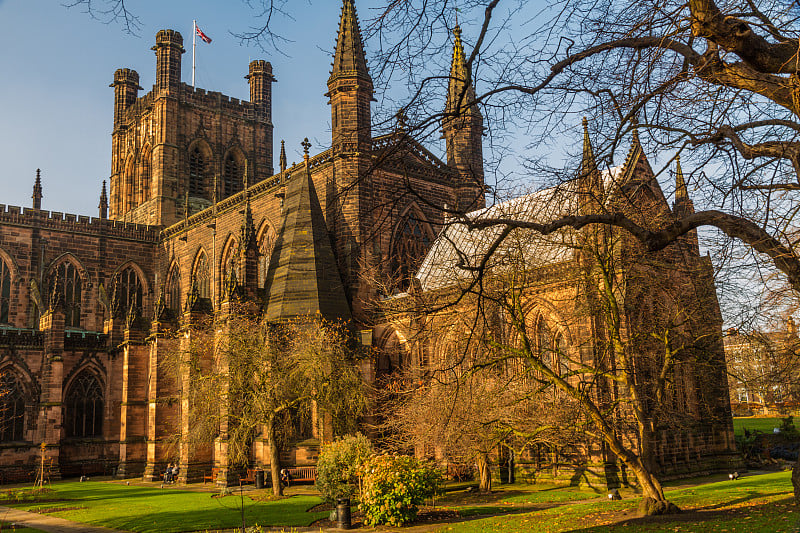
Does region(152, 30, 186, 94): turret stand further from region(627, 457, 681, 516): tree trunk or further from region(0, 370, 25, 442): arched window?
region(627, 457, 681, 516): tree trunk

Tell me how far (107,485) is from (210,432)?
36.7ft

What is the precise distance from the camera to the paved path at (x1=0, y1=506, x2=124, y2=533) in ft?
61.8

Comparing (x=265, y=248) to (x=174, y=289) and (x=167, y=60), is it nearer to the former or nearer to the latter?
(x=174, y=289)

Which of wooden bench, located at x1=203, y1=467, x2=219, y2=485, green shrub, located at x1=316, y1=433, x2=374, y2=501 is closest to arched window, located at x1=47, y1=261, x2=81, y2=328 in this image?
wooden bench, located at x1=203, y1=467, x2=219, y2=485

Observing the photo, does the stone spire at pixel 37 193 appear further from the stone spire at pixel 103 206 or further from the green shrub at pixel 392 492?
the green shrub at pixel 392 492

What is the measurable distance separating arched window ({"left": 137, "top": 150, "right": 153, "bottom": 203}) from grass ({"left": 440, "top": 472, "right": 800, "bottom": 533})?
45.6 metres

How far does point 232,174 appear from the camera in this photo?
5612 centimetres

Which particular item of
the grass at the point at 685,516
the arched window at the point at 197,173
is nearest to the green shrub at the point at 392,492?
the grass at the point at 685,516

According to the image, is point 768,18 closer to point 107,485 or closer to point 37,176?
point 107,485

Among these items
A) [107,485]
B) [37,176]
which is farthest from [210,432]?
[37,176]

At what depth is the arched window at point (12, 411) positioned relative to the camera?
1457 inches

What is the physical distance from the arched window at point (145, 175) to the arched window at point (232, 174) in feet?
19.4

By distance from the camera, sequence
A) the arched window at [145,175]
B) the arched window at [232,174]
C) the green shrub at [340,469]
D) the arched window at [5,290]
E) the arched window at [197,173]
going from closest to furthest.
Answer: the green shrub at [340,469] → the arched window at [5,290] → the arched window at [197,173] → the arched window at [145,175] → the arched window at [232,174]

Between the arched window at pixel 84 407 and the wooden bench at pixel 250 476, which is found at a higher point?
the arched window at pixel 84 407
